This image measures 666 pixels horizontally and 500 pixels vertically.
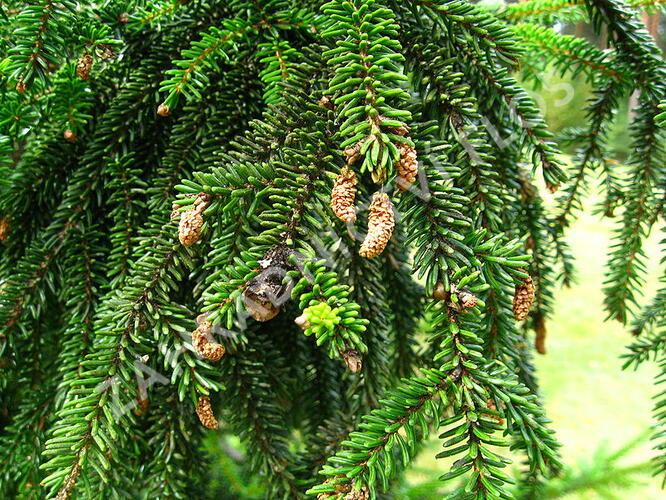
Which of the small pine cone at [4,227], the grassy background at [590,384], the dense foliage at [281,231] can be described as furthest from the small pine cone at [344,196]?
the grassy background at [590,384]

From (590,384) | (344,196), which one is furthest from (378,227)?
(590,384)

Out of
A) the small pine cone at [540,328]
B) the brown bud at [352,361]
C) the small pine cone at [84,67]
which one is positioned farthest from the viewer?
the small pine cone at [540,328]

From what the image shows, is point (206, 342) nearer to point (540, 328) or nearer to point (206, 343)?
point (206, 343)

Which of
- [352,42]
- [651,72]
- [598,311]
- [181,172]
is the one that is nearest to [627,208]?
[651,72]

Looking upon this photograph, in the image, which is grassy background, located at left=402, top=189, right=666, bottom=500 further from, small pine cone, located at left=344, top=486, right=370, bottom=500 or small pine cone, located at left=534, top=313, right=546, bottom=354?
small pine cone, located at left=344, top=486, right=370, bottom=500

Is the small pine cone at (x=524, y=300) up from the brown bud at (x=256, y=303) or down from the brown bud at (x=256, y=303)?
up

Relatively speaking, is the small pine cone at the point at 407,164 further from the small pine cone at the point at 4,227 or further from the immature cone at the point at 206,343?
the small pine cone at the point at 4,227

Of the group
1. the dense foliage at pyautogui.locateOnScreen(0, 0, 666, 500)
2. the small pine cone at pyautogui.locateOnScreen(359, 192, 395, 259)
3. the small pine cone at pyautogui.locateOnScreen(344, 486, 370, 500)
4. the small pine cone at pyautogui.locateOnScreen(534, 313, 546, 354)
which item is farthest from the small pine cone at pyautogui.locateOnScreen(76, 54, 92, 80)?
the small pine cone at pyautogui.locateOnScreen(534, 313, 546, 354)
